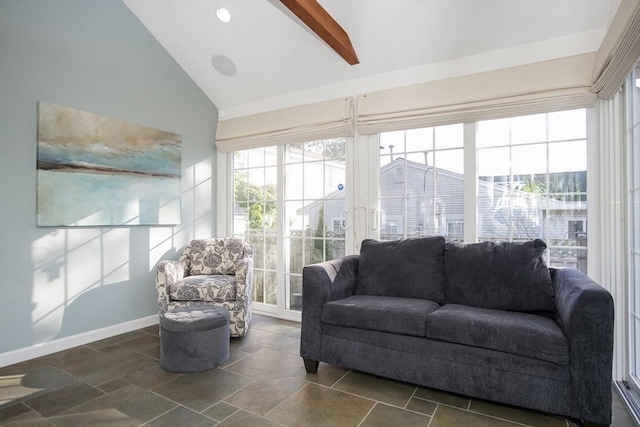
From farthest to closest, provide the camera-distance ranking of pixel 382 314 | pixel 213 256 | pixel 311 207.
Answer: pixel 311 207, pixel 213 256, pixel 382 314

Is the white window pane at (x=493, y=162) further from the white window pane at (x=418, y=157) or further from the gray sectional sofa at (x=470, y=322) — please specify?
the gray sectional sofa at (x=470, y=322)

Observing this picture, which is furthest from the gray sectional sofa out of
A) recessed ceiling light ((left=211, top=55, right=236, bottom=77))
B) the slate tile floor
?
recessed ceiling light ((left=211, top=55, right=236, bottom=77))

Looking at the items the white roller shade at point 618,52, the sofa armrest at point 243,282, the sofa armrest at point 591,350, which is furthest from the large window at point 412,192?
the sofa armrest at point 591,350

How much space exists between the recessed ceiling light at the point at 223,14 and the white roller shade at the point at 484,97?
146cm

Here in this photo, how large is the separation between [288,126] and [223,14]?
47.7 inches

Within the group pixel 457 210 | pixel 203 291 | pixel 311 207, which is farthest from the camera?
pixel 311 207

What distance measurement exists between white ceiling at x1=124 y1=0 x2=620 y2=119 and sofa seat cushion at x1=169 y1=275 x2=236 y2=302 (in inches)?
83.0

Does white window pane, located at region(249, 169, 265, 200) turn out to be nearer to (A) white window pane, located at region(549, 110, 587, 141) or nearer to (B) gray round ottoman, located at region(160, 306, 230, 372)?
(B) gray round ottoman, located at region(160, 306, 230, 372)

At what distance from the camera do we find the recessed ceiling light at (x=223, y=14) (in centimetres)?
337

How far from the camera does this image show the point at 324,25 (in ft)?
9.50

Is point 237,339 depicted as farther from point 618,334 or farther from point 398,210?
point 618,334

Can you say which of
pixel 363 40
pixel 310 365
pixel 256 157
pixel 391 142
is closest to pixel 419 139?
pixel 391 142

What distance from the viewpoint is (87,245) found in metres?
3.25

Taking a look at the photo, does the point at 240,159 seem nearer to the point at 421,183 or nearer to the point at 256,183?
the point at 256,183
